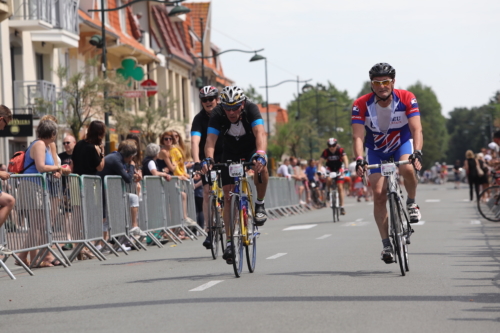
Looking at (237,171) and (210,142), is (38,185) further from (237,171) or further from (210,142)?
(237,171)

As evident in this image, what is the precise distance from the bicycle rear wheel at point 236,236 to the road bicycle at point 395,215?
4.61ft

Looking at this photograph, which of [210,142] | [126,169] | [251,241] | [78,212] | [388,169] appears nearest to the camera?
[388,169]

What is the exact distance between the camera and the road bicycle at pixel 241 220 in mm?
10516

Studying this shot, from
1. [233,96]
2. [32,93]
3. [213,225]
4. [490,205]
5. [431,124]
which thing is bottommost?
[490,205]

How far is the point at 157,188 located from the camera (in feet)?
60.1

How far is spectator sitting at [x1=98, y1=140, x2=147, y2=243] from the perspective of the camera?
16562mm

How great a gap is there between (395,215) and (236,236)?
5.27ft

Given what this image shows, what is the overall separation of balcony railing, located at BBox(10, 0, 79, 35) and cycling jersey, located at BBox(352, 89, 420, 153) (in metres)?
27.1

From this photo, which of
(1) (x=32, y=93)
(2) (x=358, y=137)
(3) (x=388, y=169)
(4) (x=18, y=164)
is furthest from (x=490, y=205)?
(1) (x=32, y=93)

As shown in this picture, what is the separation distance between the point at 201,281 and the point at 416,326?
12.1ft

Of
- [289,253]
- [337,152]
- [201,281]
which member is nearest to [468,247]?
[289,253]

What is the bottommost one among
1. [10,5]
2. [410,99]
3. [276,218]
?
[276,218]

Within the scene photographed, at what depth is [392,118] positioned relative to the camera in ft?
35.2

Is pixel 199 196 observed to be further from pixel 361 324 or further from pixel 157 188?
pixel 361 324
